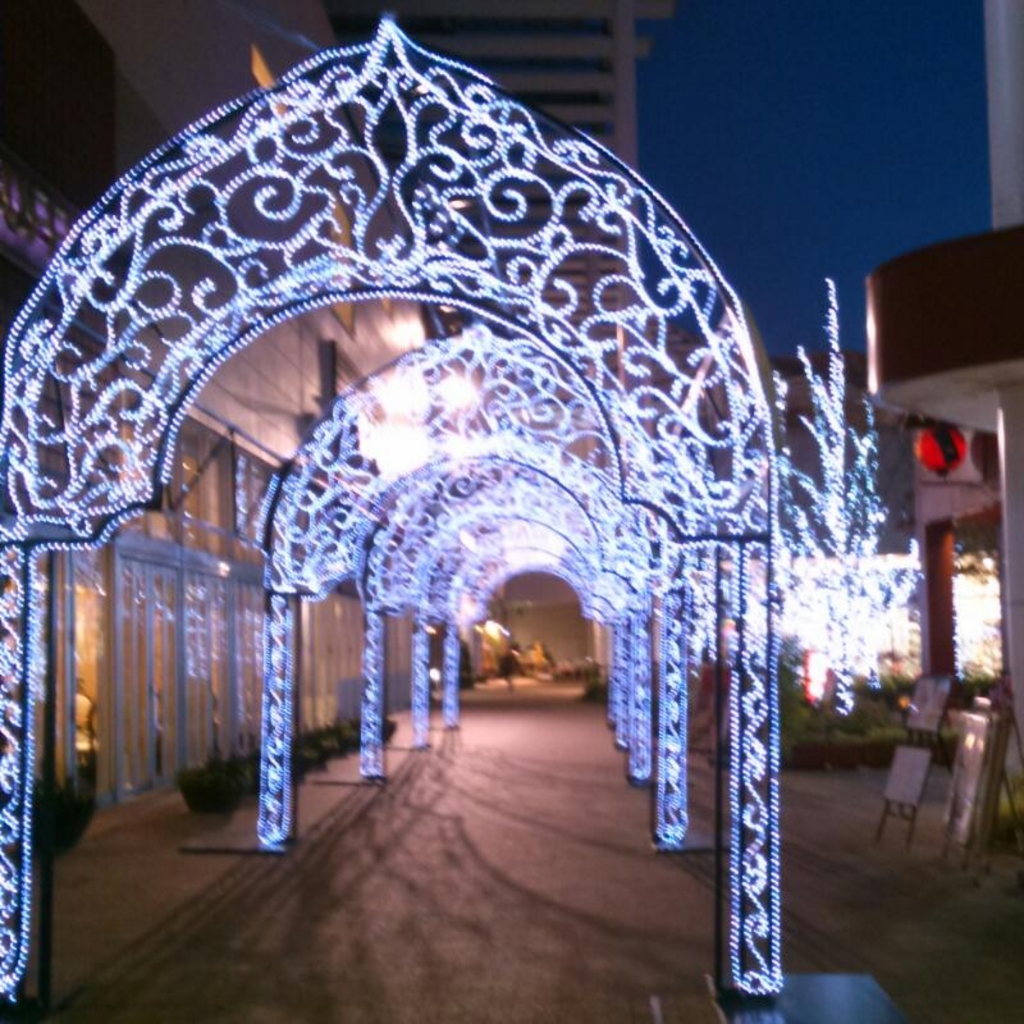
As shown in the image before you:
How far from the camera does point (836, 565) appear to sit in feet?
96.1

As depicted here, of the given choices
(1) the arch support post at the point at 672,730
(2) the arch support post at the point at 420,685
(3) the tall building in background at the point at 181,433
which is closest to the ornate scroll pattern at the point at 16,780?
(3) the tall building in background at the point at 181,433

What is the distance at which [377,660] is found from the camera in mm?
19672

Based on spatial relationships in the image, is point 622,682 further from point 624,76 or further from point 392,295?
point 624,76

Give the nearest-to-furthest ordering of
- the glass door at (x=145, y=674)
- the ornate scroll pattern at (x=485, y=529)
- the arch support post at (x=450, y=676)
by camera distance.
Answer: the glass door at (x=145, y=674) → the ornate scroll pattern at (x=485, y=529) → the arch support post at (x=450, y=676)

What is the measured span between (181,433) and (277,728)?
16.7 feet

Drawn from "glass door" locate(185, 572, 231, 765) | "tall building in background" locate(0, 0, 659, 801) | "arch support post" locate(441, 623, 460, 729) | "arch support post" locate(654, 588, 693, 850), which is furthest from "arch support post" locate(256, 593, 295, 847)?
"arch support post" locate(441, 623, 460, 729)

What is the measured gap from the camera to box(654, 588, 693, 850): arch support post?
13406mm

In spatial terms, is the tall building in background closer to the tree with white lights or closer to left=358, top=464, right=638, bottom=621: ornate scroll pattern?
left=358, top=464, right=638, bottom=621: ornate scroll pattern

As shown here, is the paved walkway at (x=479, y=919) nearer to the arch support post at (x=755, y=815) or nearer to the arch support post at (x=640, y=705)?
the arch support post at (x=755, y=815)

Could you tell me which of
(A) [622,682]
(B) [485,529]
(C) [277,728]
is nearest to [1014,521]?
(C) [277,728]

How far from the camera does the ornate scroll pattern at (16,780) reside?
7527 mm

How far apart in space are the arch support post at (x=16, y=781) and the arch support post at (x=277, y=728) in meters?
5.52

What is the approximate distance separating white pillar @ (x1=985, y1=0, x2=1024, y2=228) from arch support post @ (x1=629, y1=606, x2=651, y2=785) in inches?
287

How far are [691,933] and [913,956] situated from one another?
1.38 meters
